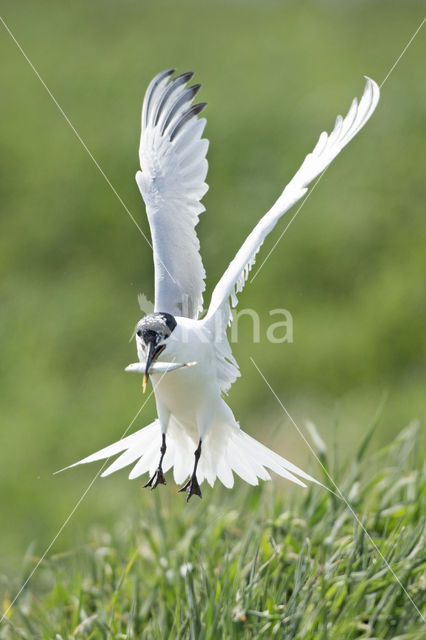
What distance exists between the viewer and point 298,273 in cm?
730

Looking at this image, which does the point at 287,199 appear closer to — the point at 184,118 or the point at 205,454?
the point at 184,118

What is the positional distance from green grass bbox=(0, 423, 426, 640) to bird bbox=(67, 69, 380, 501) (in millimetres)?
358

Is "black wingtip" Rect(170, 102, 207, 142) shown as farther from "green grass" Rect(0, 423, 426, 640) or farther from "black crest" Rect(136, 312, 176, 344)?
"green grass" Rect(0, 423, 426, 640)

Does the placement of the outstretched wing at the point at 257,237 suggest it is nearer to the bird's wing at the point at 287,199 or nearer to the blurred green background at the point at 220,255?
the bird's wing at the point at 287,199

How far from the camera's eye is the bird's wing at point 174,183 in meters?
3.07

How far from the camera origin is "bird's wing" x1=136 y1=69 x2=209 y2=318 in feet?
10.1

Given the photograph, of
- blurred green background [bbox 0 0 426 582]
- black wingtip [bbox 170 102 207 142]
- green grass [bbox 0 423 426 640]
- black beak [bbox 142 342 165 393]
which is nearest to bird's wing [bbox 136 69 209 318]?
black wingtip [bbox 170 102 207 142]

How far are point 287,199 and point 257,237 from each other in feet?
0.64

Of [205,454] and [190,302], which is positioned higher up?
[190,302]

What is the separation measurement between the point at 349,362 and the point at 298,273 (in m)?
0.80

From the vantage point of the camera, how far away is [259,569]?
3.15 meters

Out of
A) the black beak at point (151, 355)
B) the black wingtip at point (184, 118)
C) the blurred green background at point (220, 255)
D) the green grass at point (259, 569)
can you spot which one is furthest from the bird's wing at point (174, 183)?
Answer: the blurred green background at point (220, 255)

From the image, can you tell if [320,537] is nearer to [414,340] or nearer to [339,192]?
[414,340]

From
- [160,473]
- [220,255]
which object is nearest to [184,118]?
[160,473]
